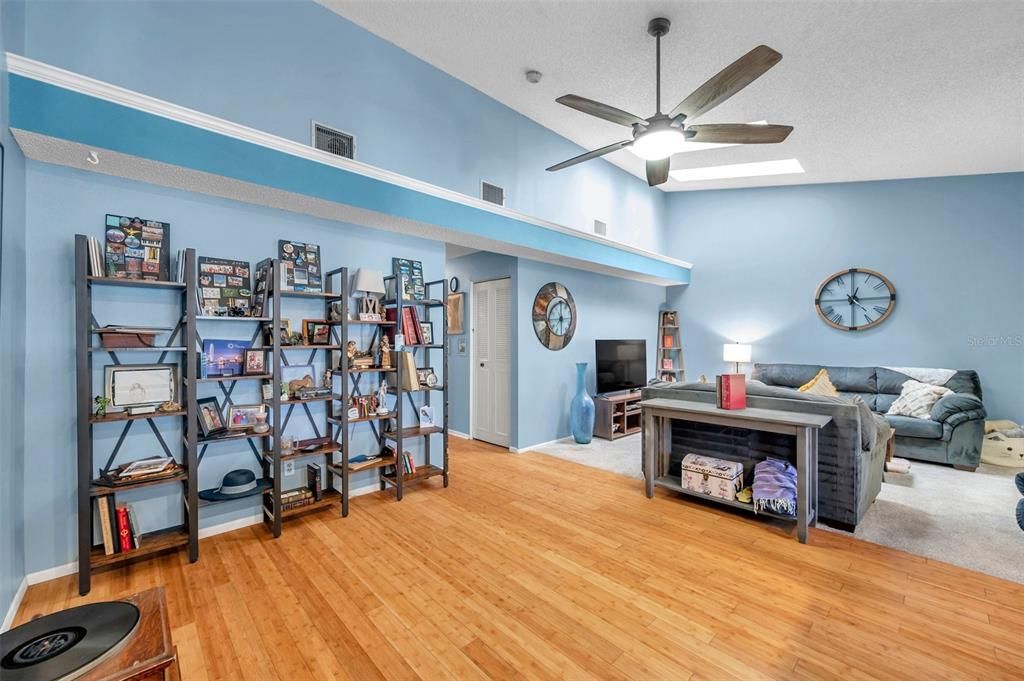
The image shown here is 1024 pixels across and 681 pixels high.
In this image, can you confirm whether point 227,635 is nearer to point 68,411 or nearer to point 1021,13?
point 68,411

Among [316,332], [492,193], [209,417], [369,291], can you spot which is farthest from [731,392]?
[209,417]

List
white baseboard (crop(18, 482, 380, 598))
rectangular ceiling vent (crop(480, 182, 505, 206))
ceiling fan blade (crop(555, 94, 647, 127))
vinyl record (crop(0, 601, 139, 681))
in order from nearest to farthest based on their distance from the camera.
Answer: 1. vinyl record (crop(0, 601, 139, 681))
2. white baseboard (crop(18, 482, 380, 598))
3. ceiling fan blade (crop(555, 94, 647, 127))
4. rectangular ceiling vent (crop(480, 182, 505, 206))

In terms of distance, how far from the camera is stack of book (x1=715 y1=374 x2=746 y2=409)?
330 cm

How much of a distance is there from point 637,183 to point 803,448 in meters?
4.88

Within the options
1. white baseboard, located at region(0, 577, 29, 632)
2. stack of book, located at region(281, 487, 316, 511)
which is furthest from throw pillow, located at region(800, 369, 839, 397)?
white baseboard, located at region(0, 577, 29, 632)

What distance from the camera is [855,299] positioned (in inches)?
235

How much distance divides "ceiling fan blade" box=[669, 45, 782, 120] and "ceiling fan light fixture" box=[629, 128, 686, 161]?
11cm

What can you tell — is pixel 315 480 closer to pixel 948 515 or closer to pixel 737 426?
pixel 737 426

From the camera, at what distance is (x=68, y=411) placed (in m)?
2.43

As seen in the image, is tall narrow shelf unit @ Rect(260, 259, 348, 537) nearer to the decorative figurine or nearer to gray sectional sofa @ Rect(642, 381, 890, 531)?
the decorative figurine

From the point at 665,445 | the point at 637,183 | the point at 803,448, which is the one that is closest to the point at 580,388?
the point at 665,445

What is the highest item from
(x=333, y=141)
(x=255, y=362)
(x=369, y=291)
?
(x=333, y=141)

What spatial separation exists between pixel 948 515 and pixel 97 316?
236 inches

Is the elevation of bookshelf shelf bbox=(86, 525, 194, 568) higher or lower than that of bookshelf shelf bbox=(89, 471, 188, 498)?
lower
